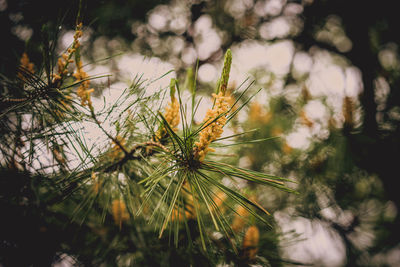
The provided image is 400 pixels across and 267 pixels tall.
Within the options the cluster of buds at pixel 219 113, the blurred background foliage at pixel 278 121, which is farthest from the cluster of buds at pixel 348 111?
the cluster of buds at pixel 219 113

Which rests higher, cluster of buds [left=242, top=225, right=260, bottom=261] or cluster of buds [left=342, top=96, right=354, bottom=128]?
cluster of buds [left=342, top=96, right=354, bottom=128]

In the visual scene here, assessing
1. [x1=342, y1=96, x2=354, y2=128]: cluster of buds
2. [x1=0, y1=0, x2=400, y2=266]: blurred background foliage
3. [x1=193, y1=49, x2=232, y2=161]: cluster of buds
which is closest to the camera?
[x1=193, y1=49, x2=232, y2=161]: cluster of buds

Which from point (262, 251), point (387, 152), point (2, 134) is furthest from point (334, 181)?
point (2, 134)

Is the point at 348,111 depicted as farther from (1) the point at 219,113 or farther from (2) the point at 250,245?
(1) the point at 219,113

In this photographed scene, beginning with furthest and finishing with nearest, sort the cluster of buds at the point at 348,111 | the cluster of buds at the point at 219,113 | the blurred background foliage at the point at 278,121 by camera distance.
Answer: the cluster of buds at the point at 348,111
the blurred background foliage at the point at 278,121
the cluster of buds at the point at 219,113

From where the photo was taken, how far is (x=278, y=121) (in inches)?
48.8

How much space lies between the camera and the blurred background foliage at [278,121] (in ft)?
1.81

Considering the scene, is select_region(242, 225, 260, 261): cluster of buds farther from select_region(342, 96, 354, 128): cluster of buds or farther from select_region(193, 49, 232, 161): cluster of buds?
select_region(342, 96, 354, 128): cluster of buds

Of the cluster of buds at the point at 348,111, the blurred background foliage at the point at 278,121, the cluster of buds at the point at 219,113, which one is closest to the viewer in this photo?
the cluster of buds at the point at 219,113

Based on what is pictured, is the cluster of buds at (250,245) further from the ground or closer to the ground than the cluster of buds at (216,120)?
closer to the ground

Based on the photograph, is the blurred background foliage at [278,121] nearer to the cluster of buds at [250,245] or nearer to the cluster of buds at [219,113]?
the cluster of buds at [250,245]

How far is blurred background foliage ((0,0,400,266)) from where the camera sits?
552mm

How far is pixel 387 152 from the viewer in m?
0.93

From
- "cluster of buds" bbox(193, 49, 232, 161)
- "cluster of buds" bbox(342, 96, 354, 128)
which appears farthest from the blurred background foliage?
"cluster of buds" bbox(193, 49, 232, 161)
